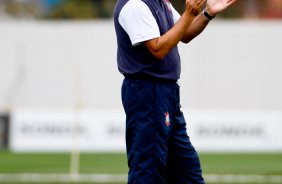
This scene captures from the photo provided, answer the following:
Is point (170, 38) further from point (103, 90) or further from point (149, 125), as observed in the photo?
point (103, 90)

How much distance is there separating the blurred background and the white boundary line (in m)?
0.22

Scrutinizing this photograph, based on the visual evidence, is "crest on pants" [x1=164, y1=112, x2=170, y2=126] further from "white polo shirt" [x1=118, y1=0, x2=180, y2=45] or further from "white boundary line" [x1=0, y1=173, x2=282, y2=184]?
"white boundary line" [x1=0, y1=173, x2=282, y2=184]

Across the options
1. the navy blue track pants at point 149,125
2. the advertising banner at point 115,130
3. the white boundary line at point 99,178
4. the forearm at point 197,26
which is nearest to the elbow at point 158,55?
the navy blue track pants at point 149,125

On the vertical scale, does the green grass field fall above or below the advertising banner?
below

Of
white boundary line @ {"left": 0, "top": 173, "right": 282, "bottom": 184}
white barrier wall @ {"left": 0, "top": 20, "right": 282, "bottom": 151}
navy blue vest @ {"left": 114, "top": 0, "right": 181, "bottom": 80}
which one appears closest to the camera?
navy blue vest @ {"left": 114, "top": 0, "right": 181, "bottom": 80}

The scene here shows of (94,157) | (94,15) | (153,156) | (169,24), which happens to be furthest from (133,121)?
(94,15)

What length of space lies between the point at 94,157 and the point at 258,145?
135 inches

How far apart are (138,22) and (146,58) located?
0.29m

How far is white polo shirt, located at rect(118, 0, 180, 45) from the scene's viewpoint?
23.4ft

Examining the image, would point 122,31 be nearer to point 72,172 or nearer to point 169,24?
point 169,24

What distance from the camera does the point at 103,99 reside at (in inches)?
1277

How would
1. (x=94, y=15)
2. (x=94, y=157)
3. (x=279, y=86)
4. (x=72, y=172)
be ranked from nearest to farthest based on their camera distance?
(x=72, y=172), (x=94, y=157), (x=279, y=86), (x=94, y=15)

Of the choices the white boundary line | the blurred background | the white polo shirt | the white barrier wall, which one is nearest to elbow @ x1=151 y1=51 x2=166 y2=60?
the white polo shirt

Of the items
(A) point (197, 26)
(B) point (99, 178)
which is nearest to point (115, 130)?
(B) point (99, 178)
